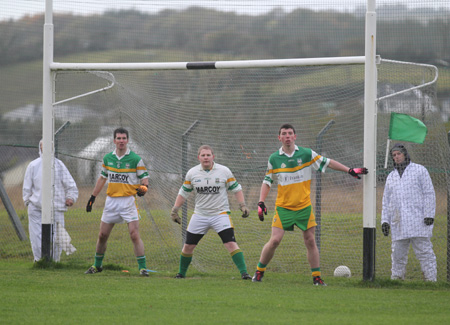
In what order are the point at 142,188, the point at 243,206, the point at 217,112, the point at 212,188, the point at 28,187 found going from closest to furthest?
1. the point at 243,206
2. the point at 212,188
3. the point at 142,188
4. the point at 217,112
5. the point at 28,187

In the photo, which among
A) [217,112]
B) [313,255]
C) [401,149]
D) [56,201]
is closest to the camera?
[313,255]

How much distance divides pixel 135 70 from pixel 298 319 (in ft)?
17.3

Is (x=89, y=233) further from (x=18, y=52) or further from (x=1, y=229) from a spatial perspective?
(x=18, y=52)

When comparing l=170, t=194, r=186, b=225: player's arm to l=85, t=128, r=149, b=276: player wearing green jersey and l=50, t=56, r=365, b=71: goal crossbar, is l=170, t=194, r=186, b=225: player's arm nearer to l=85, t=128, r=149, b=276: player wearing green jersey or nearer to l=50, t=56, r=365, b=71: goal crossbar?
l=85, t=128, r=149, b=276: player wearing green jersey

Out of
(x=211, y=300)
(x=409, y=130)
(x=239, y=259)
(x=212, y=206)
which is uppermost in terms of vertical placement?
(x=409, y=130)

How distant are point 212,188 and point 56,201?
3261 millimetres

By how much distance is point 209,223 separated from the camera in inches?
358

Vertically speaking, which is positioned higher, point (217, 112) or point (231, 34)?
point (231, 34)

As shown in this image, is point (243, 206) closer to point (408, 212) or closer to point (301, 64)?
point (301, 64)

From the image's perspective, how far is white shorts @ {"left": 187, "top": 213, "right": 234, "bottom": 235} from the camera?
9.05 m

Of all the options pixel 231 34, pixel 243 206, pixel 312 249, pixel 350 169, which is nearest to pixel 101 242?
pixel 243 206

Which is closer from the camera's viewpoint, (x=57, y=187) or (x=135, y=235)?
(x=135, y=235)

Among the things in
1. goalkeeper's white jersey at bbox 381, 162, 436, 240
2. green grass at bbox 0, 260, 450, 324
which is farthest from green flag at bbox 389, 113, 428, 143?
green grass at bbox 0, 260, 450, 324

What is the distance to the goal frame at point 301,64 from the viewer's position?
8609 millimetres
